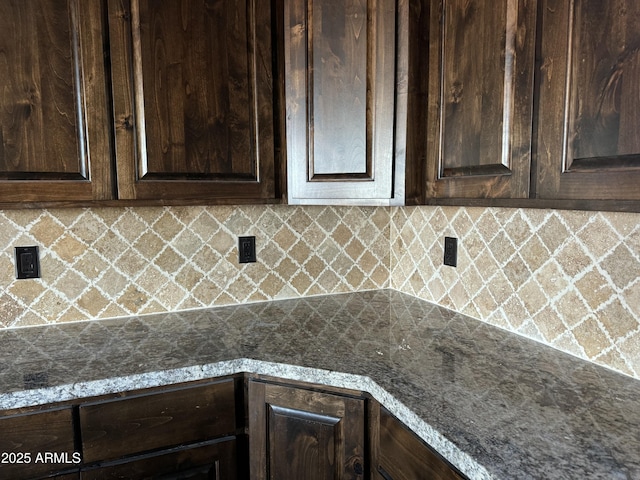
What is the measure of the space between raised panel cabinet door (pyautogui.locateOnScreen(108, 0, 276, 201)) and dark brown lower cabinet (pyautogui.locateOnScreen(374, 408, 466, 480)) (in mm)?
824

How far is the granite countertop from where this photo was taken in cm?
79

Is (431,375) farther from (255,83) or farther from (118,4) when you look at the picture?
(118,4)

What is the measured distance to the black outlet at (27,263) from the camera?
1.43m

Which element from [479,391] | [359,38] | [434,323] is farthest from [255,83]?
[479,391]

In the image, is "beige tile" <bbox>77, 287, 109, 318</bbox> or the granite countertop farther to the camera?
"beige tile" <bbox>77, 287, 109, 318</bbox>

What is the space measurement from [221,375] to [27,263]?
805mm

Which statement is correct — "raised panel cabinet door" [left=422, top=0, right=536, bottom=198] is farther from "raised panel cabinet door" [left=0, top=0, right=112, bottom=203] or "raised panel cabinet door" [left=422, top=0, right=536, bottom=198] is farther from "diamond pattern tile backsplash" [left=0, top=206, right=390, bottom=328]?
"raised panel cabinet door" [left=0, top=0, right=112, bottom=203]

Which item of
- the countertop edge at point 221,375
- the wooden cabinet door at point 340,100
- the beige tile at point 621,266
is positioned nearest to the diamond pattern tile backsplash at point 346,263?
the beige tile at point 621,266

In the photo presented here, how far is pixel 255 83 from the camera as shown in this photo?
1.41 m

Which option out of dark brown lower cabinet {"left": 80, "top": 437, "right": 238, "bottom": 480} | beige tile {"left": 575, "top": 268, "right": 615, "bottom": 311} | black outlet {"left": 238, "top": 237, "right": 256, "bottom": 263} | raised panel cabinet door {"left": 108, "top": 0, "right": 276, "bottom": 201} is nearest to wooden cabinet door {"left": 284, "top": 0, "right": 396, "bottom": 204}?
raised panel cabinet door {"left": 108, "top": 0, "right": 276, "bottom": 201}

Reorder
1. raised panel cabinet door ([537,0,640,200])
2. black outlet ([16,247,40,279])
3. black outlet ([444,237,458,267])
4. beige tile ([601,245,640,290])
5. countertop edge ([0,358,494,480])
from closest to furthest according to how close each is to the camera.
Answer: raised panel cabinet door ([537,0,640,200]), countertop edge ([0,358,494,480]), beige tile ([601,245,640,290]), black outlet ([16,247,40,279]), black outlet ([444,237,458,267])

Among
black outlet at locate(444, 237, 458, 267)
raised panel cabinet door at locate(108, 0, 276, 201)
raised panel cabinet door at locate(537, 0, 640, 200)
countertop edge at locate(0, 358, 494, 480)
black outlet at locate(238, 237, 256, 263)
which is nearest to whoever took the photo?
raised panel cabinet door at locate(537, 0, 640, 200)

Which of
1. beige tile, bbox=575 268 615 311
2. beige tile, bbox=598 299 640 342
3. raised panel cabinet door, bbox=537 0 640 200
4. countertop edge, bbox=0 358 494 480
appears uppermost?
raised panel cabinet door, bbox=537 0 640 200

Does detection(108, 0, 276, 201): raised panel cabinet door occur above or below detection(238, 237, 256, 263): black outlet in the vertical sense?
above
